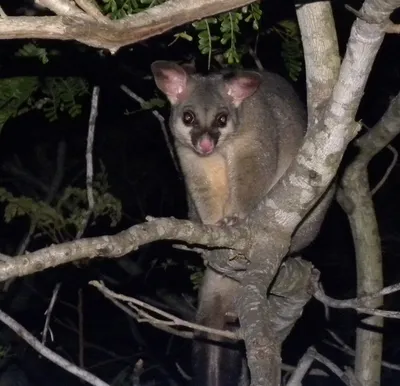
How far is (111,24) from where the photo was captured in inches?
92.6

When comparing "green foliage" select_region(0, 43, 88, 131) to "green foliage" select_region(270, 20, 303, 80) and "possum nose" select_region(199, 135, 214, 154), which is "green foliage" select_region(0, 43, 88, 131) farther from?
"green foliage" select_region(270, 20, 303, 80)

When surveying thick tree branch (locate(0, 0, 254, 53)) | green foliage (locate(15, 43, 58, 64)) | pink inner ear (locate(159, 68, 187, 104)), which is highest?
thick tree branch (locate(0, 0, 254, 53))

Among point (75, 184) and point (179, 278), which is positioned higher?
point (75, 184)

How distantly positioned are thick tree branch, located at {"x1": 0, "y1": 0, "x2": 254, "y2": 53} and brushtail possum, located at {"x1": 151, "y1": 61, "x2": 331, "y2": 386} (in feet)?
7.50

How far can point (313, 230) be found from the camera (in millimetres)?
4797

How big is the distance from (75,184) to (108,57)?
3139mm

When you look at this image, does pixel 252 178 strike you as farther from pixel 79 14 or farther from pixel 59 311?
pixel 59 311

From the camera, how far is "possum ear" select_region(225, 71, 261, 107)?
193 inches

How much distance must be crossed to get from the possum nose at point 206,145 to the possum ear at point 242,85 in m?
0.33

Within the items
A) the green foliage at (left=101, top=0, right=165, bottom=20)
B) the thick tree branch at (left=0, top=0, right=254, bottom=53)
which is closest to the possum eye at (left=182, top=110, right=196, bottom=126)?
the green foliage at (left=101, top=0, right=165, bottom=20)

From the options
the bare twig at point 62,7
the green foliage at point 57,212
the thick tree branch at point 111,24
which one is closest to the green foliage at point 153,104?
the green foliage at point 57,212

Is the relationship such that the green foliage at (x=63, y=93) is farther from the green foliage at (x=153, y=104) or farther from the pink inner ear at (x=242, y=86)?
the pink inner ear at (x=242, y=86)

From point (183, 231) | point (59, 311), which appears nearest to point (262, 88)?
point (183, 231)

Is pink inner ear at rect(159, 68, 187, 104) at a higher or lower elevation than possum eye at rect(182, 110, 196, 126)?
higher
